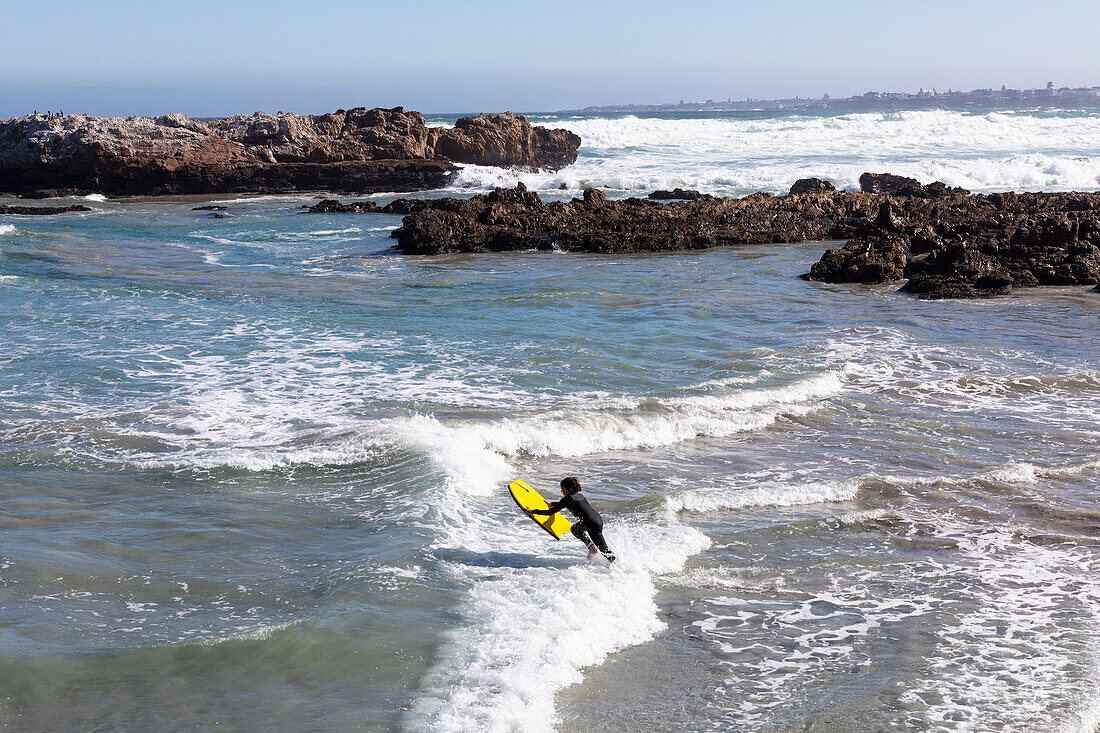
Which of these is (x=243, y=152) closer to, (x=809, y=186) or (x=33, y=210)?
(x=33, y=210)

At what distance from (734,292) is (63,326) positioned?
468 inches

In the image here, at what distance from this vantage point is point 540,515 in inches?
271

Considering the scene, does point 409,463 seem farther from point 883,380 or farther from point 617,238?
point 617,238

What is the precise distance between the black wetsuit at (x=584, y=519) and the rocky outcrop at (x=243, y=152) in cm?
3643

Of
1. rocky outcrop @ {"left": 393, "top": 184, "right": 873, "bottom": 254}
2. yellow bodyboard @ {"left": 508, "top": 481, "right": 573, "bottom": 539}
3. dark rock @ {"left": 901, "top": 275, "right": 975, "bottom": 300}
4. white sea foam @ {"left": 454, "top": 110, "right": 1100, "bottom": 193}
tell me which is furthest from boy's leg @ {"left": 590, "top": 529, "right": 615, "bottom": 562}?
white sea foam @ {"left": 454, "top": 110, "right": 1100, "bottom": 193}

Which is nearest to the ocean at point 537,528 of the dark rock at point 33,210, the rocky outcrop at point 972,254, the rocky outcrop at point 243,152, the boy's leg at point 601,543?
the boy's leg at point 601,543

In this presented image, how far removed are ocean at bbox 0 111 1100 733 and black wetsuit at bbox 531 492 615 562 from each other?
0.23m

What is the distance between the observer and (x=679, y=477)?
8.93 meters

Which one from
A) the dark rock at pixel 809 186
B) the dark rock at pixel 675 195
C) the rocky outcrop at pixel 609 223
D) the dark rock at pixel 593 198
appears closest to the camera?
the rocky outcrop at pixel 609 223

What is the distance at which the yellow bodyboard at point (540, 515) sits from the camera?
22.6ft

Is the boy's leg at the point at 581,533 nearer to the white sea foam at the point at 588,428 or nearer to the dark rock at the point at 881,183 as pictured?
the white sea foam at the point at 588,428

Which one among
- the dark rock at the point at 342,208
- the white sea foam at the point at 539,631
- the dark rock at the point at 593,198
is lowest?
the white sea foam at the point at 539,631

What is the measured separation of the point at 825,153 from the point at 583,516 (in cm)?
5458

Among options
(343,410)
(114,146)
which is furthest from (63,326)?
(114,146)
